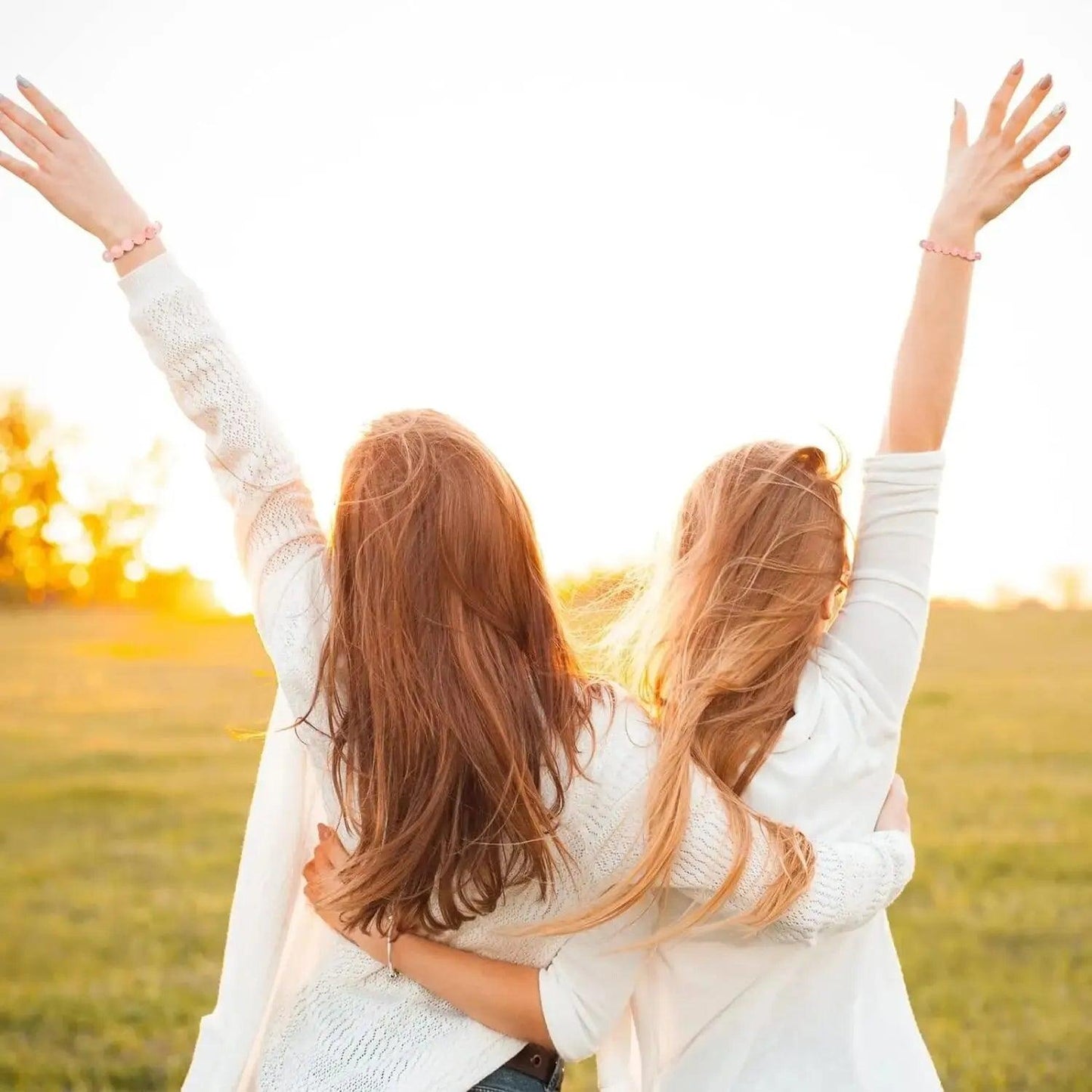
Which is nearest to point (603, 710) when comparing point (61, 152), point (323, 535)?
point (323, 535)

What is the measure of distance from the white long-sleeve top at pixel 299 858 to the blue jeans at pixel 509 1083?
0.08ft

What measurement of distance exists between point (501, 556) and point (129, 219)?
801 millimetres

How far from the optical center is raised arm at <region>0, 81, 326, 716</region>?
189 centimetres

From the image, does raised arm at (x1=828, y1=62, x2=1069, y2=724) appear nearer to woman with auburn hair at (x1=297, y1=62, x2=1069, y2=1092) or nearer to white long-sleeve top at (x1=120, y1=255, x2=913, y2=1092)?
woman with auburn hair at (x1=297, y1=62, x2=1069, y2=1092)

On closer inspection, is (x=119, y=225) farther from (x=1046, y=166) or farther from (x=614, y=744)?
(x=1046, y=166)

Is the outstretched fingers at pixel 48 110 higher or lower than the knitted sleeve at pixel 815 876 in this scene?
higher

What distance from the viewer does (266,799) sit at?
2.00 meters

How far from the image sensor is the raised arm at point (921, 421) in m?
2.05

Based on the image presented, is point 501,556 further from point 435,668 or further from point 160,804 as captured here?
point 160,804

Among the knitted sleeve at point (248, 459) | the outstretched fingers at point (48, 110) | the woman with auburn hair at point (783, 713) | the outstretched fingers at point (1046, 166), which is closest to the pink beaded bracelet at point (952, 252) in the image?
the woman with auburn hair at point (783, 713)

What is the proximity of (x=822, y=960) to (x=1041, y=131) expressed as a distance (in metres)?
1.42

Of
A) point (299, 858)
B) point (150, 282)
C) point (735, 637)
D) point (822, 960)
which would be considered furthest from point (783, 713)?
point (150, 282)

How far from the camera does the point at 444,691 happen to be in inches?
69.2

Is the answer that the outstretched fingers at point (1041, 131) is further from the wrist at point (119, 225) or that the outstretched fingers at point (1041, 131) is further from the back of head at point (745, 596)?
the wrist at point (119, 225)
